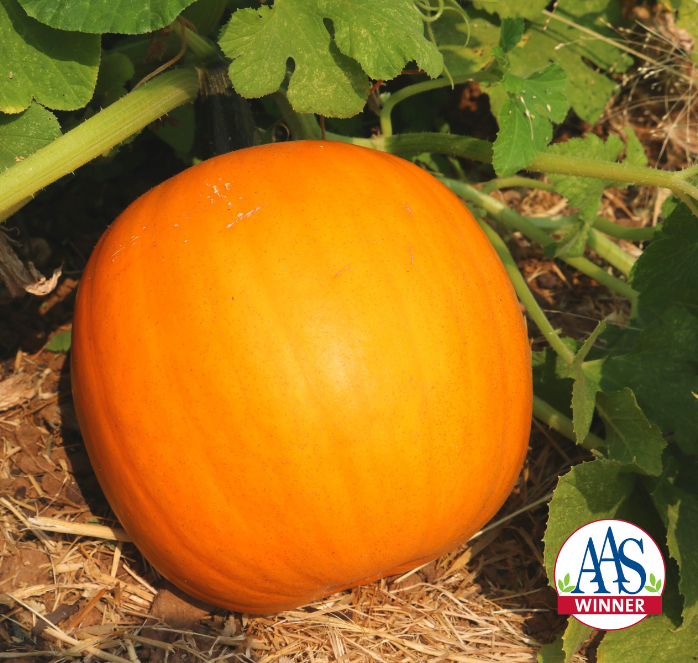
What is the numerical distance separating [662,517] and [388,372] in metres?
0.75

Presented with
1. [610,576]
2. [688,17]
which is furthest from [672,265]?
[688,17]

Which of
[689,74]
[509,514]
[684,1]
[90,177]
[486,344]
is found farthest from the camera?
[689,74]

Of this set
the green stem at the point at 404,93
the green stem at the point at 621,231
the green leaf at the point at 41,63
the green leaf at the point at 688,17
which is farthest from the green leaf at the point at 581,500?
the green leaf at the point at 688,17

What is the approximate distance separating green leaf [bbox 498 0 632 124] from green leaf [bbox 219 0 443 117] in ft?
3.23

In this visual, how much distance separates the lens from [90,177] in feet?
6.84

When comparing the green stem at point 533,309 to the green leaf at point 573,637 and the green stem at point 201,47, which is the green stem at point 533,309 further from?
the green stem at point 201,47

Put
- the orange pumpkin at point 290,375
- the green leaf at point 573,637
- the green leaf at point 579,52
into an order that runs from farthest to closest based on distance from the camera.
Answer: the green leaf at point 579,52
the green leaf at point 573,637
the orange pumpkin at point 290,375

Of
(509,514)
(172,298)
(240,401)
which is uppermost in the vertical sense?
(172,298)

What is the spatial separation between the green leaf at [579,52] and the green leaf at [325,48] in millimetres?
985

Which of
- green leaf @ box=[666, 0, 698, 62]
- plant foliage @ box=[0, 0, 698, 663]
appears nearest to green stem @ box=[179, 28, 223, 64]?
plant foliage @ box=[0, 0, 698, 663]

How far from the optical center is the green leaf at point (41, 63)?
134 cm

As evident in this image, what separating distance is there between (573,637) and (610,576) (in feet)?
0.58

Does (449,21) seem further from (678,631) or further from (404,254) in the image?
(678,631)

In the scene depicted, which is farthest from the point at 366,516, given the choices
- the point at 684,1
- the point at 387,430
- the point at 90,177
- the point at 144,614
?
the point at 684,1
